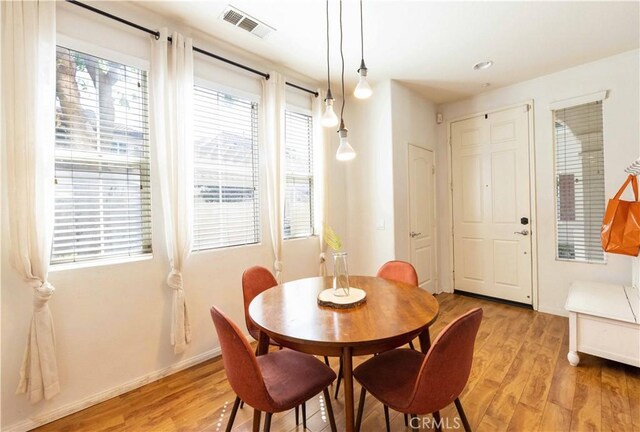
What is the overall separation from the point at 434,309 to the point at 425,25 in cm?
226

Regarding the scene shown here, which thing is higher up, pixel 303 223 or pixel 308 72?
pixel 308 72

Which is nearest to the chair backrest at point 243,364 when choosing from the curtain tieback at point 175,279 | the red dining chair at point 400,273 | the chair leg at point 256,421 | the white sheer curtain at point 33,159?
the chair leg at point 256,421

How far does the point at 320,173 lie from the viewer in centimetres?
335

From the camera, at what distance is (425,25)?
236 centimetres

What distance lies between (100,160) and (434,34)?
2.85m

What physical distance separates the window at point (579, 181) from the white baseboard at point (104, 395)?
3.97 meters

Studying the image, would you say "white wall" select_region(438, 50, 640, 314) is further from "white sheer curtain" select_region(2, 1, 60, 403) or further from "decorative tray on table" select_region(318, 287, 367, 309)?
"white sheer curtain" select_region(2, 1, 60, 403)

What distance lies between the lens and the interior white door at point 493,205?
11.5 ft

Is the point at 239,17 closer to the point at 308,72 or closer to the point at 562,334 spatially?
the point at 308,72

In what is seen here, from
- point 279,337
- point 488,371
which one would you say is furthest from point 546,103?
point 279,337

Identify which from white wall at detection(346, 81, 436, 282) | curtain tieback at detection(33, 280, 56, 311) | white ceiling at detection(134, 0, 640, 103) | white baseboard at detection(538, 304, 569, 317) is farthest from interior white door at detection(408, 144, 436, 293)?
curtain tieback at detection(33, 280, 56, 311)

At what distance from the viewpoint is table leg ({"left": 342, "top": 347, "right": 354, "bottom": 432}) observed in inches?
48.1

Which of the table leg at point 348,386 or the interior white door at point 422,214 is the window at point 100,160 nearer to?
the table leg at point 348,386

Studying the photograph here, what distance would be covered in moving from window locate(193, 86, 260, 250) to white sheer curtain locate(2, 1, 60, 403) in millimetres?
943
